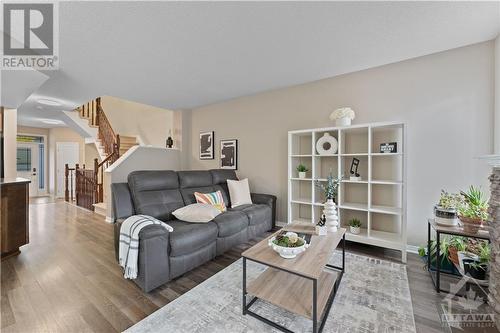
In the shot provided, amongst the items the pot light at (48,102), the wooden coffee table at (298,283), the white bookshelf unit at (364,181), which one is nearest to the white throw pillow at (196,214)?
the wooden coffee table at (298,283)

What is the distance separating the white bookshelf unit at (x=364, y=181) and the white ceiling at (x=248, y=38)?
0.92 metres

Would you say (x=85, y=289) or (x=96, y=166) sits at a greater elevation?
(x=96, y=166)

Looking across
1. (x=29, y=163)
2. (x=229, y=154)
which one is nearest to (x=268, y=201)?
(x=229, y=154)

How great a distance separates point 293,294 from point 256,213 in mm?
1603

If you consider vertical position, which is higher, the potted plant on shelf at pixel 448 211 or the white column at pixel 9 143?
the white column at pixel 9 143

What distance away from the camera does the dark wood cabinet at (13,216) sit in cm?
256

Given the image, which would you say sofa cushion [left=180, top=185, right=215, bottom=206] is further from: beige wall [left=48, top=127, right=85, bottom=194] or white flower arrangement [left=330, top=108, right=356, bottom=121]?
beige wall [left=48, top=127, right=85, bottom=194]

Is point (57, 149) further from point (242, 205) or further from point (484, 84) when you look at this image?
point (484, 84)

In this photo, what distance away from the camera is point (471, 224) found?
1.82 m

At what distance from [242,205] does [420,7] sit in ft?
9.95

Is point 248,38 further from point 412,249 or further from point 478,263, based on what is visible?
point 412,249

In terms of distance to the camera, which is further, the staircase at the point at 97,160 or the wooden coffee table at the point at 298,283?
the staircase at the point at 97,160

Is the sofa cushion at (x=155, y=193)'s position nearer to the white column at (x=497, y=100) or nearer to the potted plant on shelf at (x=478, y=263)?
the potted plant on shelf at (x=478, y=263)

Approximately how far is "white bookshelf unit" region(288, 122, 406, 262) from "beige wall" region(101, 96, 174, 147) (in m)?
Result: 3.66
